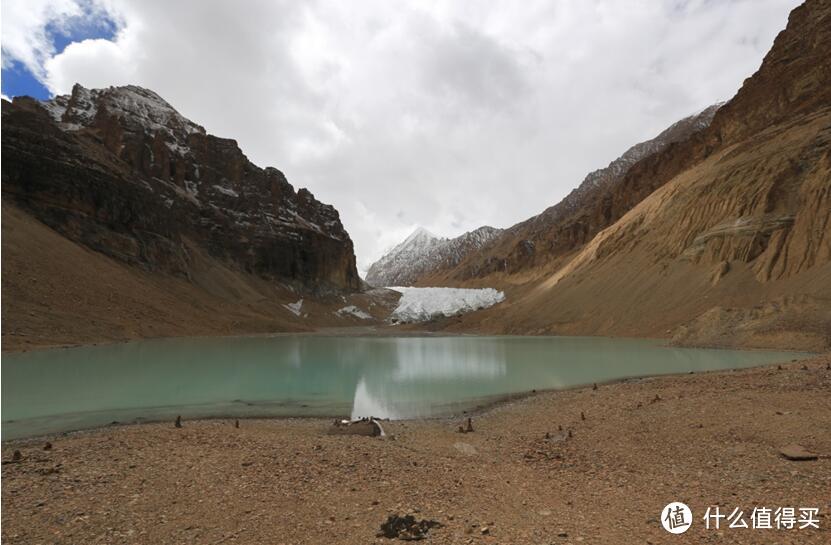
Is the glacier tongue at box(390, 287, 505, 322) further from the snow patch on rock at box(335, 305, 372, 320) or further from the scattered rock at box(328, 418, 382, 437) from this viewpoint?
the scattered rock at box(328, 418, 382, 437)

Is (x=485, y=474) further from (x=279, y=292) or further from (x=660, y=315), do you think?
(x=279, y=292)

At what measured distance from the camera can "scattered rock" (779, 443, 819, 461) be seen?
613cm

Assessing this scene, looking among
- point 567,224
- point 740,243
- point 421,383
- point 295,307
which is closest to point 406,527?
point 421,383

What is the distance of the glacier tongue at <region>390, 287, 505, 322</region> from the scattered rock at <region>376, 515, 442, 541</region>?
272ft

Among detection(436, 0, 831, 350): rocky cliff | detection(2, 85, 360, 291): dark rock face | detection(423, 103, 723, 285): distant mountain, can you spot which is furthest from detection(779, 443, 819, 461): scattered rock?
detection(423, 103, 723, 285): distant mountain

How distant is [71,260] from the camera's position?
43344 mm

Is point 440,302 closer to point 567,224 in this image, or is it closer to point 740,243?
point 567,224

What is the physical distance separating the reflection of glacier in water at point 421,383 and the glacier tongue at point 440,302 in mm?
60939

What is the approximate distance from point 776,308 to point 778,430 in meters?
26.6

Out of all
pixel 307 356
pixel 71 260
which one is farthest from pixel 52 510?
pixel 71 260

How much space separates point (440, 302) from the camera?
337 feet

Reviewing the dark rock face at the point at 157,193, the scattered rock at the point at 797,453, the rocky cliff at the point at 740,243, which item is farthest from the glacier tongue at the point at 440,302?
the scattered rock at the point at 797,453

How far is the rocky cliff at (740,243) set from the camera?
30984 millimetres

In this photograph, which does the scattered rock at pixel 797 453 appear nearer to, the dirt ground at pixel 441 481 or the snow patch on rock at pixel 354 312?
the dirt ground at pixel 441 481
